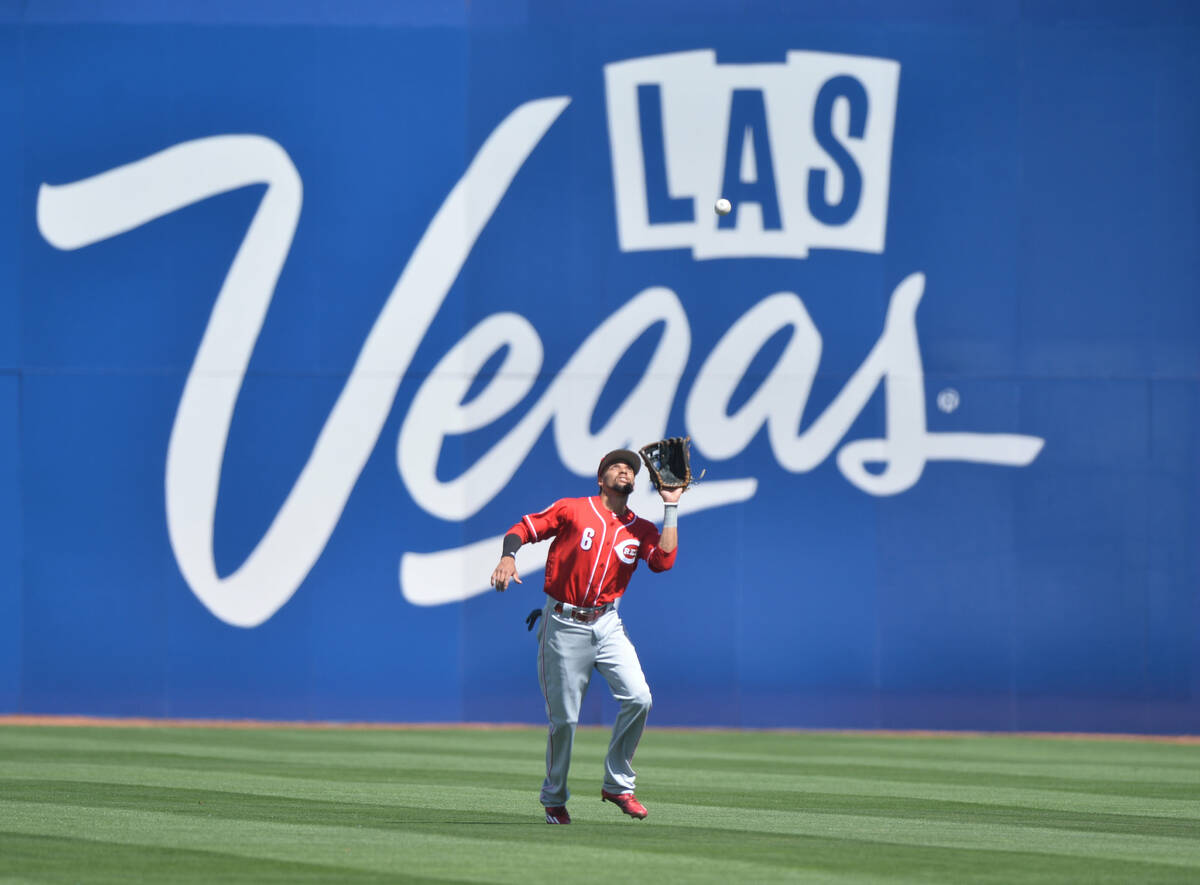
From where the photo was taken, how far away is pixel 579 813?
10312 mm

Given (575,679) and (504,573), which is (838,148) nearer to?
(575,679)

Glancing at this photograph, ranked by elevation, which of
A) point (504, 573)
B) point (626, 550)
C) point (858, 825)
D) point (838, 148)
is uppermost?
point (838, 148)

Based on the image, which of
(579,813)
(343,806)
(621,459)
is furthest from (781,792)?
(621,459)

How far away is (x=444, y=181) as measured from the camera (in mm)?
19516

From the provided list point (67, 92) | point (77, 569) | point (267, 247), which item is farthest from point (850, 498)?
point (67, 92)

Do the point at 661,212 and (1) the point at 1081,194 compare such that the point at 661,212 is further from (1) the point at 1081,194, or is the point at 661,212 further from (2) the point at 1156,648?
(2) the point at 1156,648

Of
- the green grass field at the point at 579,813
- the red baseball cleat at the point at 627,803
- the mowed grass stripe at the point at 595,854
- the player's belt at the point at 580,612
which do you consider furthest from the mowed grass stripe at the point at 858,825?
the player's belt at the point at 580,612

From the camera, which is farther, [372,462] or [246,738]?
[372,462]

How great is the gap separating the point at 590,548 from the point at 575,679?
718 millimetres

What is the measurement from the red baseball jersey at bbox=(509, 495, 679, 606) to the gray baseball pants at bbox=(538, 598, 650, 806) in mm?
139

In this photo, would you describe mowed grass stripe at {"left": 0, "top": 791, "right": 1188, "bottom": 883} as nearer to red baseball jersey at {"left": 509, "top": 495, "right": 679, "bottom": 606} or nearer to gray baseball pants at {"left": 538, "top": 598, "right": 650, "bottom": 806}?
gray baseball pants at {"left": 538, "top": 598, "right": 650, "bottom": 806}

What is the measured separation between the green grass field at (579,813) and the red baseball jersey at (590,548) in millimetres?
1287

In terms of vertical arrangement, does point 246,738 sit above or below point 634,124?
below

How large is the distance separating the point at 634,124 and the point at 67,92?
20.5 feet
